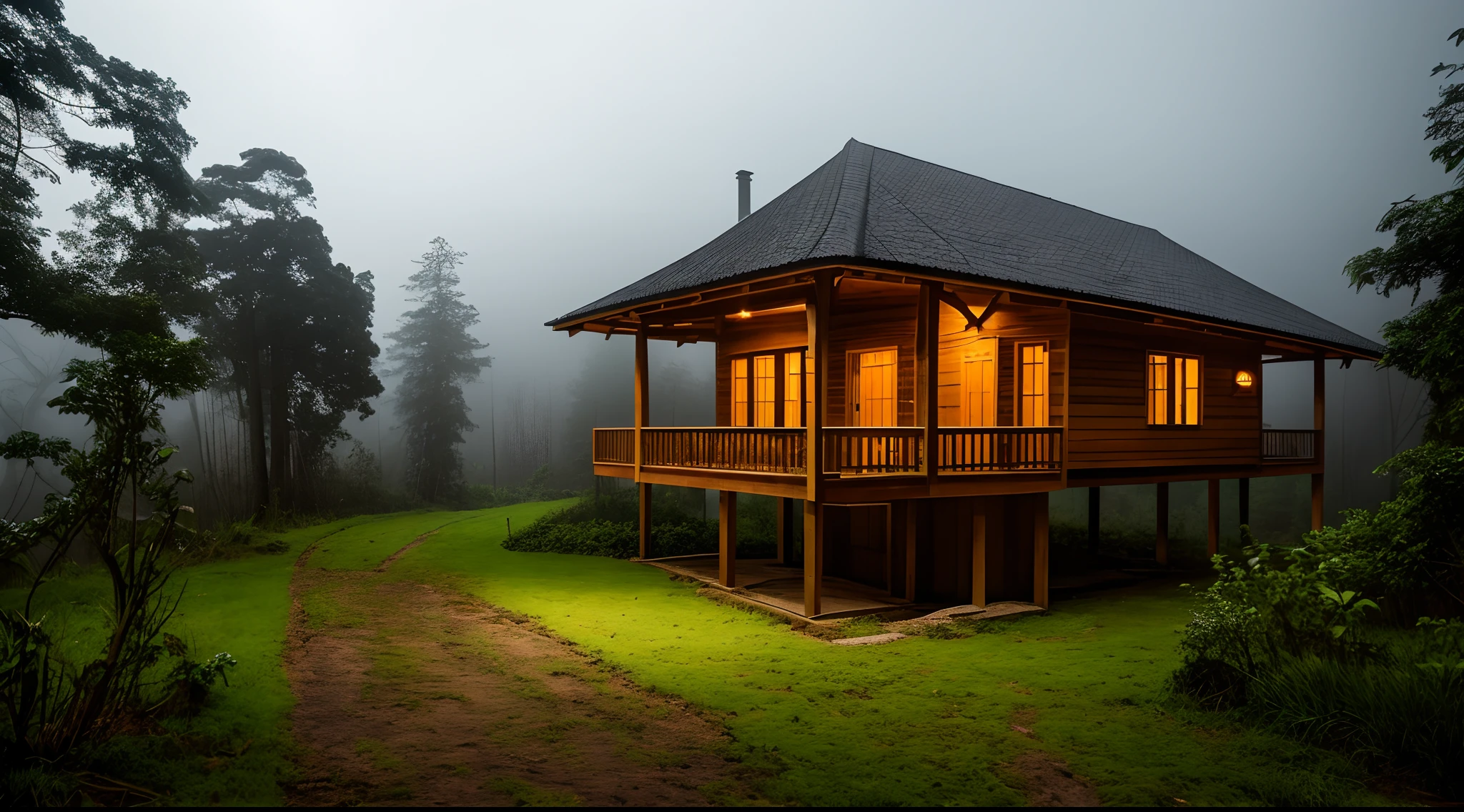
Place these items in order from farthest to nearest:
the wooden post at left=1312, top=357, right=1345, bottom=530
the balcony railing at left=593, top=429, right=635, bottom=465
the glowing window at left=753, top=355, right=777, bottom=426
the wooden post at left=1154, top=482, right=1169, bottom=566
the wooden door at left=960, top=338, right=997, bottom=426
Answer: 1. the wooden post at left=1154, top=482, right=1169, bottom=566
2. the wooden post at left=1312, top=357, right=1345, bottom=530
3. the glowing window at left=753, top=355, right=777, bottom=426
4. the balcony railing at left=593, top=429, right=635, bottom=465
5. the wooden door at left=960, top=338, right=997, bottom=426

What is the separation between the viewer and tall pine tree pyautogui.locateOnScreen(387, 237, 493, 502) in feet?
118

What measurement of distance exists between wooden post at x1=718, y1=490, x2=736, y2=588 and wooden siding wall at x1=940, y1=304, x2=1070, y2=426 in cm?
464

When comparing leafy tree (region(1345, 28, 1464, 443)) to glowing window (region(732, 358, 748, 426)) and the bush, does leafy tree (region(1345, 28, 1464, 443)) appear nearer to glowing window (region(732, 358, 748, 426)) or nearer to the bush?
the bush

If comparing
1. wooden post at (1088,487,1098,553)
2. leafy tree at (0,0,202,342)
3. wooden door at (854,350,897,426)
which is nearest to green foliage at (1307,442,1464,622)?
wooden door at (854,350,897,426)

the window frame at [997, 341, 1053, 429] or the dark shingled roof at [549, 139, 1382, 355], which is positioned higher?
the dark shingled roof at [549, 139, 1382, 355]

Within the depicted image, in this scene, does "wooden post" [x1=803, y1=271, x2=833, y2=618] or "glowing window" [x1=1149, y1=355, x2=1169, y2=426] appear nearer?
"wooden post" [x1=803, y1=271, x2=833, y2=618]

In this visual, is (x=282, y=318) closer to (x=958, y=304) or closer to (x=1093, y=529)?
(x=958, y=304)

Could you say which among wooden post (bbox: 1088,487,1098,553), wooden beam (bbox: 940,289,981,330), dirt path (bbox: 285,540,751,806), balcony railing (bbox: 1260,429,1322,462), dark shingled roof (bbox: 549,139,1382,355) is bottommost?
wooden post (bbox: 1088,487,1098,553)

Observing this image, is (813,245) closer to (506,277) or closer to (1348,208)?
(1348,208)

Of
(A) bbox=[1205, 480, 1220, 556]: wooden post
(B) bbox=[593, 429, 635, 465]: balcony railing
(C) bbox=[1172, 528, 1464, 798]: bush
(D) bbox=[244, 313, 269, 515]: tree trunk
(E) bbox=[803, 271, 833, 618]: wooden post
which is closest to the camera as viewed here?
(C) bbox=[1172, 528, 1464, 798]: bush

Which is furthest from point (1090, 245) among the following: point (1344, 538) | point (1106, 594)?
point (1344, 538)

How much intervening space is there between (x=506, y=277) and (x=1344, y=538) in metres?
A: 157

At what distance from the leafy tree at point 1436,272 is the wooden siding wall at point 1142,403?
9.71ft

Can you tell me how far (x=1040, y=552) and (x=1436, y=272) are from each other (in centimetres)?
1132
